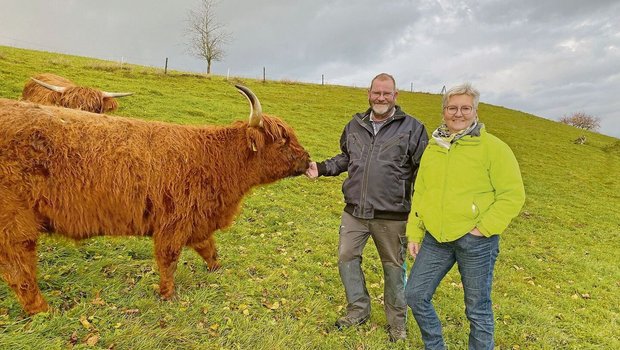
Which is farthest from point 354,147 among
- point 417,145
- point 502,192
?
point 502,192

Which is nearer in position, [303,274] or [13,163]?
[13,163]

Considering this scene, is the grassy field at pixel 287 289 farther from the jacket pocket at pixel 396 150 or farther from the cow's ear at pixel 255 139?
the jacket pocket at pixel 396 150

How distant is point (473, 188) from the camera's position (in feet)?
12.5

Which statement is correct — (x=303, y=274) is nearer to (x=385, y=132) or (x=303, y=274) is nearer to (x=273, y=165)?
(x=273, y=165)

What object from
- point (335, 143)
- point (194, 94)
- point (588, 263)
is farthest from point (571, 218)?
point (194, 94)

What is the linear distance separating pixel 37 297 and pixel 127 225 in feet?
3.65

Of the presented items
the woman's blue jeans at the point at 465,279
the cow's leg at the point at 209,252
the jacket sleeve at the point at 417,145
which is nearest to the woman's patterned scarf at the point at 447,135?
the jacket sleeve at the point at 417,145

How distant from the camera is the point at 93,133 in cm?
462

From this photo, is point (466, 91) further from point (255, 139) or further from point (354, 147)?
point (255, 139)

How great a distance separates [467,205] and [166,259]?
11.4ft

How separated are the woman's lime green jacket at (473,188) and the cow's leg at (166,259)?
297 cm

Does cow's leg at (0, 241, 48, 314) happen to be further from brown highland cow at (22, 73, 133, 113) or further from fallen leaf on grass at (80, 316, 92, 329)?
brown highland cow at (22, 73, 133, 113)

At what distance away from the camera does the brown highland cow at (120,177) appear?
4.16m

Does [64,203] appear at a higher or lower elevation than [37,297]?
higher
